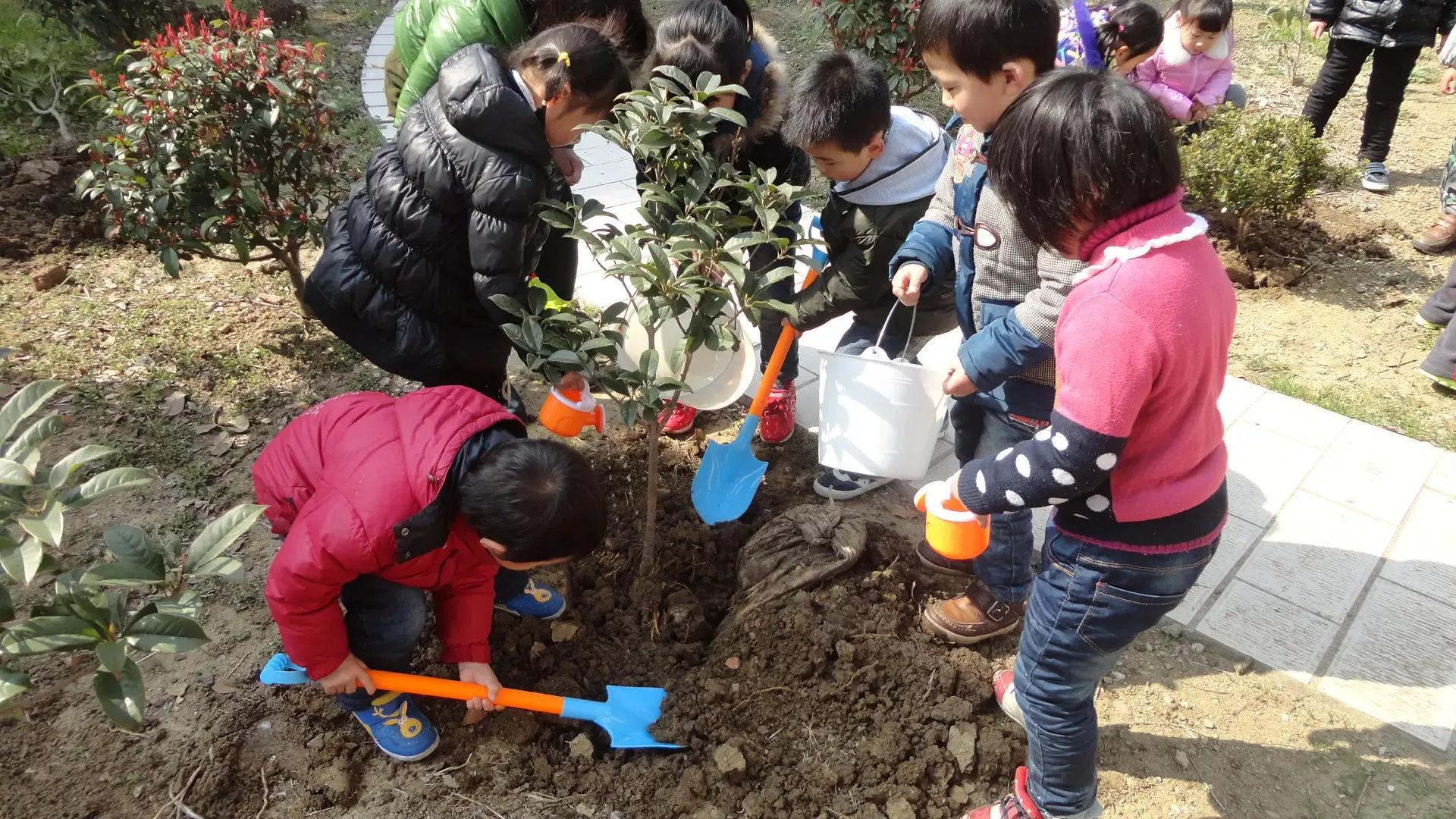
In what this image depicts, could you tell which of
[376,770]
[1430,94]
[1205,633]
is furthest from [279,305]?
[1430,94]

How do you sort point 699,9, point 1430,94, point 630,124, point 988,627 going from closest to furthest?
point 630,124 < point 988,627 < point 699,9 < point 1430,94

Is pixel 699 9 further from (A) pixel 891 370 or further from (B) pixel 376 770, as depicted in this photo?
(B) pixel 376 770

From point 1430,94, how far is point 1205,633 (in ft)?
20.3

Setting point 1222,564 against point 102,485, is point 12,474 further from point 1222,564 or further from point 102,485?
point 1222,564

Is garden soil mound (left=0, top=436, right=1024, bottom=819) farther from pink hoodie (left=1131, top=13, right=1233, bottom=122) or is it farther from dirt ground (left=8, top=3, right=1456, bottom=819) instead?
pink hoodie (left=1131, top=13, right=1233, bottom=122)

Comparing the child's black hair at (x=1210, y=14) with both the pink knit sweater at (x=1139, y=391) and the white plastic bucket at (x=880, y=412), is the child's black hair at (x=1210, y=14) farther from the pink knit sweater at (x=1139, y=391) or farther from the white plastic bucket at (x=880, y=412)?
the pink knit sweater at (x=1139, y=391)

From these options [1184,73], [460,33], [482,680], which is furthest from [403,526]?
[1184,73]

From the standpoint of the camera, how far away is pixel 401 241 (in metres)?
2.29

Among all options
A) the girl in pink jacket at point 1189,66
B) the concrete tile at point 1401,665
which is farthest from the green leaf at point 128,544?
the girl in pink jacket at point 1189,66

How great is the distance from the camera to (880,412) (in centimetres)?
210

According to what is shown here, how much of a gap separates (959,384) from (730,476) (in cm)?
93

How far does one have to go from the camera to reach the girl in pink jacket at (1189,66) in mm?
4324

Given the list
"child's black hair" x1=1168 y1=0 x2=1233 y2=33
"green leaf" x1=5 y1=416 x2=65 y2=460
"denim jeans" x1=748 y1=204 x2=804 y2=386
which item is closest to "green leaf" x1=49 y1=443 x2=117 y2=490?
"green leaf" x1=5 y1=416 x2=65 y2=460

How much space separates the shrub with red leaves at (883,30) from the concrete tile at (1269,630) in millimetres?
3325
